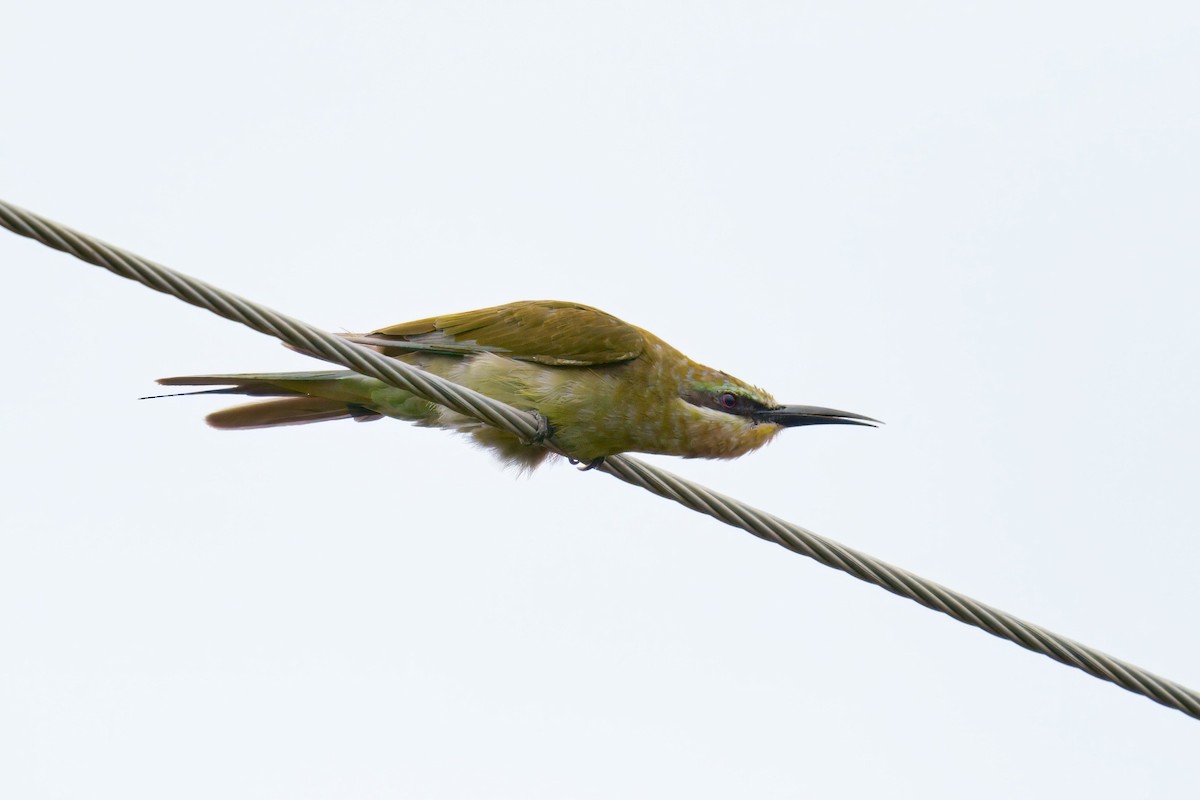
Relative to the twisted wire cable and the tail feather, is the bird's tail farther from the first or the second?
the twisted wire cable

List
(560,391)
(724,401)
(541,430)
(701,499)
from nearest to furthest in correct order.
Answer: (701,499)
(541,430)
(560,391)
(724,401)

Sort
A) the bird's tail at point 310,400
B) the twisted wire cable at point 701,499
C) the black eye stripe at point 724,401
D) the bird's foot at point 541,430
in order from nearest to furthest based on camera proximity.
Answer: the twisted wire cable at point 701,499 → the bird's foot at point 541,430 → the bird's tail at point 310,400 → the black eye stripe at point 724,401

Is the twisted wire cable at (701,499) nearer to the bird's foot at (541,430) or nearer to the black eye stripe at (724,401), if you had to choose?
the bird's foot at (541,430)

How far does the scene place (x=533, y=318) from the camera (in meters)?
5.83

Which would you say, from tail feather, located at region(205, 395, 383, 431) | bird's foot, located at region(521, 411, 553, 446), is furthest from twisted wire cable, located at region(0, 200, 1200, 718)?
tail feather, located at region(205, 395, 383, 431)

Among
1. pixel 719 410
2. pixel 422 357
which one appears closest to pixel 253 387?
pixel 422 357

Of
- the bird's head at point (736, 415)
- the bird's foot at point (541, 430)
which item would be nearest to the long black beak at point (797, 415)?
the bird's head at point (736, 415)

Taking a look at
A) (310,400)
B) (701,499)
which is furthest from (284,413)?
(701,499)

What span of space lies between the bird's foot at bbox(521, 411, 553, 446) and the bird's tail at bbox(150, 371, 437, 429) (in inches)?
18.8

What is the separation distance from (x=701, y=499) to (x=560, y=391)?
1.40 m

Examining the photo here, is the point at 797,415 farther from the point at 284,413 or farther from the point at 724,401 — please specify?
the point at 284,413

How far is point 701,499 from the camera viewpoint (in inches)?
167

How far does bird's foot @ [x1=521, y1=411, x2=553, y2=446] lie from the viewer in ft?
17.0

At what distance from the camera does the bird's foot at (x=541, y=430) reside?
17.0 ft
